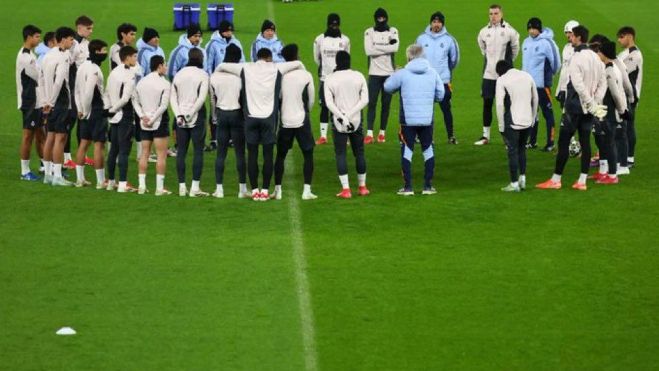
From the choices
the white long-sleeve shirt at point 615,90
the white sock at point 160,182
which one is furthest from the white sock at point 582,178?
the white sock at point 160,182

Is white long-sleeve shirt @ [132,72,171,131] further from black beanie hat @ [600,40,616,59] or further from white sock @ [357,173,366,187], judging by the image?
black beanie hat @ [600,40,616,59]

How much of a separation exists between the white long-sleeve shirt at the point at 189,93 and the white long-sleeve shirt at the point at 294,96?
1.18 meters

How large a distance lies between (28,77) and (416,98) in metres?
6.14

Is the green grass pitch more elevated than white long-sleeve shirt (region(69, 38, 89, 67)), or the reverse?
white long-sleeve shirt (region(69, 38, 89, 67))

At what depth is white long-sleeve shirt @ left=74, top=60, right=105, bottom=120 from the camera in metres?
21.3

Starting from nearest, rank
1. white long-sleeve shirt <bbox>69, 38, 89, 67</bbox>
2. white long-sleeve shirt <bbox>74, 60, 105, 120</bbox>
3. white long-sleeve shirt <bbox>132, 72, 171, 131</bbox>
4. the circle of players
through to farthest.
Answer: the circle of players < white long-sleeve shirt <bbox>132, 72, 171, 131</bbox> < white long-sleeve shirt <bbox>74, 60, 105, 120</bbox> < white long-sleeve shirt <bbox>69, 38, 89, 67</bbox>

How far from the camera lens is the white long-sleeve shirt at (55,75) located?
21797mm

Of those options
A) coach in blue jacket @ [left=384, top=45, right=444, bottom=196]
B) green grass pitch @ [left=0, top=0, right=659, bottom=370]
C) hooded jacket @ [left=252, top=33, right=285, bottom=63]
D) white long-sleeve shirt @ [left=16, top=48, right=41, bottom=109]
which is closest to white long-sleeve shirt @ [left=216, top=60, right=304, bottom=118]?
green grass pitch @ [left=0, top=0, right=659, bottom=370]

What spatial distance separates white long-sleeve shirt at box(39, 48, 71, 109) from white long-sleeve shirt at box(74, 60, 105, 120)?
0.39 meters

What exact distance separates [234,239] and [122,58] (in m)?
3.86

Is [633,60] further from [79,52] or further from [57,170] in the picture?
[57,170]

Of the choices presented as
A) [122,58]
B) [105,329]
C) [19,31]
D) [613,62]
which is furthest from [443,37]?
[19,31]

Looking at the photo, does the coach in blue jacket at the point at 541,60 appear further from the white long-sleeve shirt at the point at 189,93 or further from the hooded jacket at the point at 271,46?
the white long-sleeve shirt at the point at 189,93

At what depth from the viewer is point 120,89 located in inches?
827
